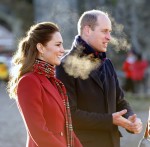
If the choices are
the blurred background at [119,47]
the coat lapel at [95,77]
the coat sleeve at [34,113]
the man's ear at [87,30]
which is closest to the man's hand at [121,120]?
the coat lapel at [95,77]

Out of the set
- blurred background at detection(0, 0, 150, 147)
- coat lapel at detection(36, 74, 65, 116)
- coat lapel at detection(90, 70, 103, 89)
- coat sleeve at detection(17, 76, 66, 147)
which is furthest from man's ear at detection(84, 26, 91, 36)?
coat sleeve at detection(17, 76, 66, 147)

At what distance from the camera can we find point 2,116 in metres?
15.2

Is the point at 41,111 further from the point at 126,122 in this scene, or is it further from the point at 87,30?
the point at 87,30

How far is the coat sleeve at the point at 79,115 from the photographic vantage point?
17.7ft

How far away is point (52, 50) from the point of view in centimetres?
471

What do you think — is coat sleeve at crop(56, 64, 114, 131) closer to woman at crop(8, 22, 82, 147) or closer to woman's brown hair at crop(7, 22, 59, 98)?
woman at crop(8, 22, 82, 147)

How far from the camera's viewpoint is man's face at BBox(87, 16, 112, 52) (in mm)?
5504

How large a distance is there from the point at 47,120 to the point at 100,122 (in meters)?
0.93

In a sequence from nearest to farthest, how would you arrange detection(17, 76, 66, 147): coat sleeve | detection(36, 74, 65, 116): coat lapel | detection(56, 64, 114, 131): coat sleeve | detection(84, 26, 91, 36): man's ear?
detection(17, 76, 66, 147): coat sleeve → detection(36, 74, 65, 116): coat lapel → detection(56, 64, 114, 131): coat sleeve → detection(84, 26, 91, 36): man's ear

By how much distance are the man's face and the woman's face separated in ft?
2.65

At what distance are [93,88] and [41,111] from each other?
1070 mm

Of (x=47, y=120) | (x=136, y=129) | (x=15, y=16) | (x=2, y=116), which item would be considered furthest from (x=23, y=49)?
(x=15, y=16)

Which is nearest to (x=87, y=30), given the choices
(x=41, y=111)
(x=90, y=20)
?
(x=90, y=20)

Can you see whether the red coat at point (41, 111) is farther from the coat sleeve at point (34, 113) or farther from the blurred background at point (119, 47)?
the blurred background at point (119, 47)
